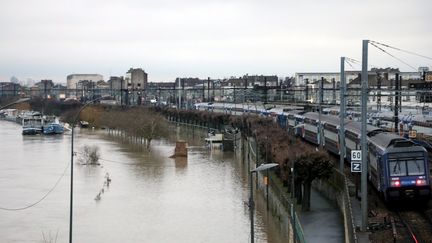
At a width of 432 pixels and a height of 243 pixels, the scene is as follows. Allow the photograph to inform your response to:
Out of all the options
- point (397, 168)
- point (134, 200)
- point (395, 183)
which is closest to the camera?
point (395, 183)

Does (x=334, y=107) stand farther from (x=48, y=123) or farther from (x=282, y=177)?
(x=48, y=123)

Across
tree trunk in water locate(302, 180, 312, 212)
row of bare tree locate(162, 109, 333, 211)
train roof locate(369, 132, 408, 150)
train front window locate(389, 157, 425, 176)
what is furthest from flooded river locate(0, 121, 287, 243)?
train front window locate(389, 157, 425, 176)

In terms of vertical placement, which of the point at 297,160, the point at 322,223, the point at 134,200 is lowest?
the point at 134,200

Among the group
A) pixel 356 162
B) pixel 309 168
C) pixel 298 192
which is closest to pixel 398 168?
Answer: pixel 356 162

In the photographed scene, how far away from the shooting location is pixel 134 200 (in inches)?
1275

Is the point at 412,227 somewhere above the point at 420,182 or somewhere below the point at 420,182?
below

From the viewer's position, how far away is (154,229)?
2572 centimetres

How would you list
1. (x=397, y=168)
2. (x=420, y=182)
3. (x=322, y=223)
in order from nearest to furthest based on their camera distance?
1. (x=420, y=182)
2. (x=397, y=168)
3. (x=322, y=223)

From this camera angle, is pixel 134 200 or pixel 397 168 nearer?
pixel 397 168

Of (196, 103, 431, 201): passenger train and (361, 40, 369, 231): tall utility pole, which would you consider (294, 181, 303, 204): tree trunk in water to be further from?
(361, 40, 369, 231): tall utility pole

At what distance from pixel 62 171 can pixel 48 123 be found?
49607mm

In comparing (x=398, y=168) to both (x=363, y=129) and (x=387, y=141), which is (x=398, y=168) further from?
(x=363, y=129)

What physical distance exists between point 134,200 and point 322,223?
1258 cm

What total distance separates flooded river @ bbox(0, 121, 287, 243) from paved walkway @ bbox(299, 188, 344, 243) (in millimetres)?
1427
